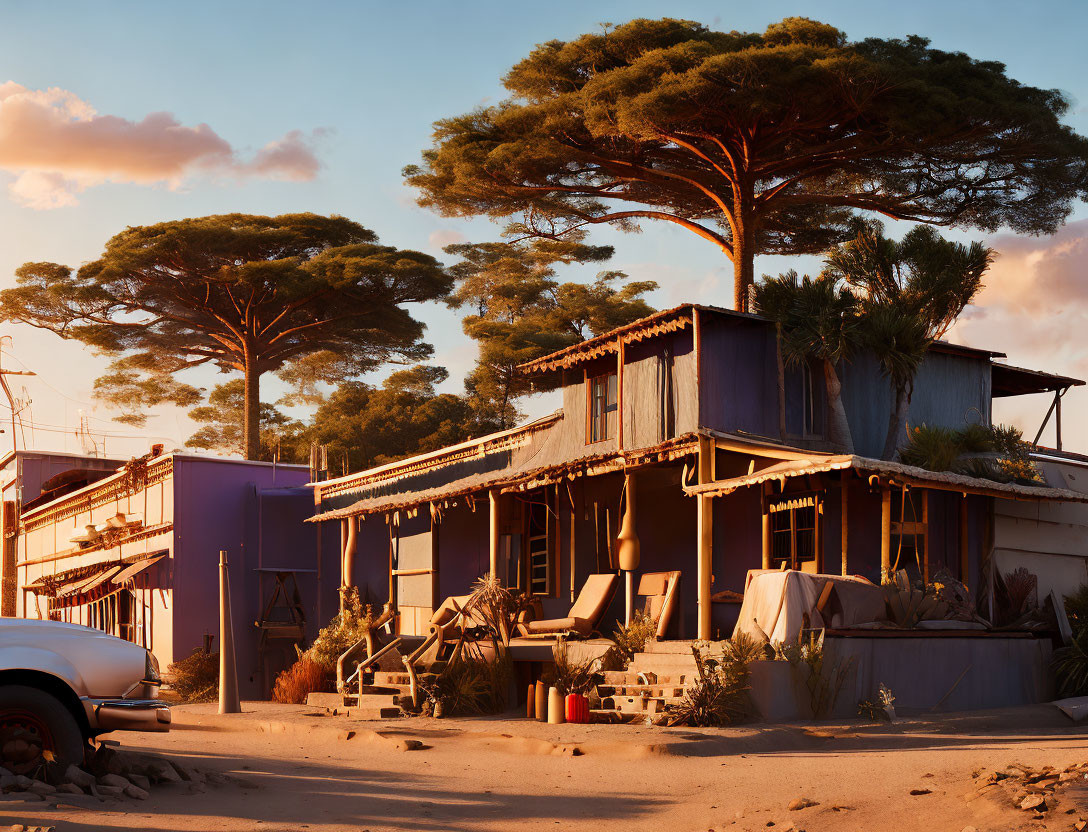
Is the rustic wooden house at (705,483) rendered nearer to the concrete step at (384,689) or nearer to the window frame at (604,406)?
the window frame at (604,406)

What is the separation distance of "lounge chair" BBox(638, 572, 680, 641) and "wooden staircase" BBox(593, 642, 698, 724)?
116cm

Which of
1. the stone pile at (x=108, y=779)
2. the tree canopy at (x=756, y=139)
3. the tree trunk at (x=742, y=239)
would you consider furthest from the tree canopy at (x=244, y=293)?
the stone pile at (x=108, y=779)

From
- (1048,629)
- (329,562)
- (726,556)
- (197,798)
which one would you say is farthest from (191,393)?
(197,798)

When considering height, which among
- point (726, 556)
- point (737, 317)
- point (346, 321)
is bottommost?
point (726, 556)

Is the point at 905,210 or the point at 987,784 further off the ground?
the point at 905,210

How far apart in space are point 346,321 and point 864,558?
2431cm

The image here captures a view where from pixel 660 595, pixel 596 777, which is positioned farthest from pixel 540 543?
pixel 596 777

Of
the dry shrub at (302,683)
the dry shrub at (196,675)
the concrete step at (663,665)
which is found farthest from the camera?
the dry shrub at (196,675)

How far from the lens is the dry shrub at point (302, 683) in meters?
18.8

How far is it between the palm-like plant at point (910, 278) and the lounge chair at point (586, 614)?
4406mm

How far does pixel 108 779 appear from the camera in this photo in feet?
Result: 25.5

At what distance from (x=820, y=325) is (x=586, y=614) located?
496 centimetres

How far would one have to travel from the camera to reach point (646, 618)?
15484 mm

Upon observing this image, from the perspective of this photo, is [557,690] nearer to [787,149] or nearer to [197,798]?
[197,798]
